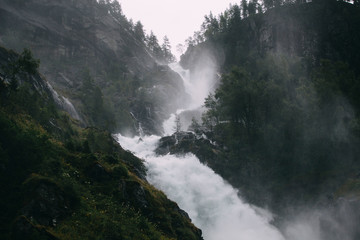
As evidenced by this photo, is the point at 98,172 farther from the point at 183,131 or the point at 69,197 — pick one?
the point at 183,131

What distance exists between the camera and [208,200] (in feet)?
137

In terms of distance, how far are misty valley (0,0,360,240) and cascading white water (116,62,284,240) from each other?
20 cm

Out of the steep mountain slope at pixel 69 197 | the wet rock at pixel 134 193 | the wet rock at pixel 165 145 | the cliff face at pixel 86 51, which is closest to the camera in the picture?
the steep mountain slope at pixel 69 197

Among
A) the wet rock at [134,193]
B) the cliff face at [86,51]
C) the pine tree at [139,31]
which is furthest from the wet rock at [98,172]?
the pine tree at [139,31]

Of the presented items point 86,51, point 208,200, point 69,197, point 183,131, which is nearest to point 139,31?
point 86,51

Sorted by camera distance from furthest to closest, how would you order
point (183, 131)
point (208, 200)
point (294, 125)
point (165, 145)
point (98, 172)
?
point (183, 131) → point (165, 145) → point (294, 125) → point (208, 200) → point (98, 172)

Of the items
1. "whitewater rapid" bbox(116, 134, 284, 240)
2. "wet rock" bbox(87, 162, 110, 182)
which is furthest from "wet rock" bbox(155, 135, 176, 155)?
"wet rock" bbox(87, 162, 110, 182)

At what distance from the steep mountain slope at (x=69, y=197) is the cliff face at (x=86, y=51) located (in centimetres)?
4466

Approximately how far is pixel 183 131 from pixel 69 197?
145ft

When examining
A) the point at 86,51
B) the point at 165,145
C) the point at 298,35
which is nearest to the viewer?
the point at 165,145

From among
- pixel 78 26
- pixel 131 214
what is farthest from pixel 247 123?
pixel 78 26

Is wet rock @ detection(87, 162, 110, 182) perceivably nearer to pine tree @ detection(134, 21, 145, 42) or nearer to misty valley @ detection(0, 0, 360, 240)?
misty valley @ detection(0, 0, 360, 240)

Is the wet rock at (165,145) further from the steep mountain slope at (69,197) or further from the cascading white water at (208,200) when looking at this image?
the steep mountain slope at (69,197)

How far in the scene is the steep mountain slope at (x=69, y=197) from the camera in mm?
16078
